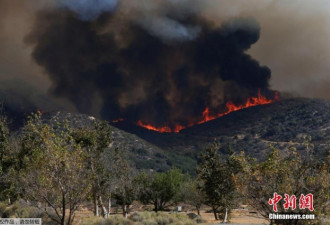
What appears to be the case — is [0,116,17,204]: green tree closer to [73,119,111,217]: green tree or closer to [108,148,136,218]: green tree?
[73,119,111,217]: green tree

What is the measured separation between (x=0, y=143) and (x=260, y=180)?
37214mm

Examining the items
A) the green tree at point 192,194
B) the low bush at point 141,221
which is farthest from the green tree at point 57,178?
the green tree at point 192,194

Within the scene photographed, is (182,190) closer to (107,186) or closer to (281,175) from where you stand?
(107,186)

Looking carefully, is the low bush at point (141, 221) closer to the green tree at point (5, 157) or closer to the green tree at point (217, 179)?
the green tree at point (5, 157)

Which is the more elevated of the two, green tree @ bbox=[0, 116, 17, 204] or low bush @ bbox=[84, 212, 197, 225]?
green tree @ bbox=[0, 116, 17, 204]

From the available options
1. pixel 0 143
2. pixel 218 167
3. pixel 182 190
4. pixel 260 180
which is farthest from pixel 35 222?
pixel 182 190

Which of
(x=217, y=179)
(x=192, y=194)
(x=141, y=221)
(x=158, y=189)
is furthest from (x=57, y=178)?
(x=192, y=194)

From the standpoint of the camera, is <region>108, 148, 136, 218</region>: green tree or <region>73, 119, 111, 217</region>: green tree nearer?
<region>73, 119, 111, 217</region>: green tree

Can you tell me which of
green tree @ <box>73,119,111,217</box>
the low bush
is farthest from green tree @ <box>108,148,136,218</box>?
the low bush

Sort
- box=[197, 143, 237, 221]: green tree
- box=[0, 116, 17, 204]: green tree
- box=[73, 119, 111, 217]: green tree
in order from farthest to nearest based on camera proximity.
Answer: box=[197, 143, 237, 221]: green tree
box=[73, 119, 111, 217]: green tree
box=[0, 116, 17, 204]: green tree

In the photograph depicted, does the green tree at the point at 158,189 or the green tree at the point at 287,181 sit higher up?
the green tree at the point at 287,181

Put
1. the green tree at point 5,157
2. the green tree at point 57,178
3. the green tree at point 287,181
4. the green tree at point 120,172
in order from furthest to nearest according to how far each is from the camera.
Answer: the green tree at point 120,172 → the green tree at point 5,157 → the green tree at point 57,178 → the green tree at point 287,181

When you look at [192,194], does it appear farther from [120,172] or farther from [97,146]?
[97,146]

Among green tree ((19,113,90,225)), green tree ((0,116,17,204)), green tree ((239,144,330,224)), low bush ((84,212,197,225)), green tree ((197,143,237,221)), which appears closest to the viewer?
green tree ((239,144,330,224))
